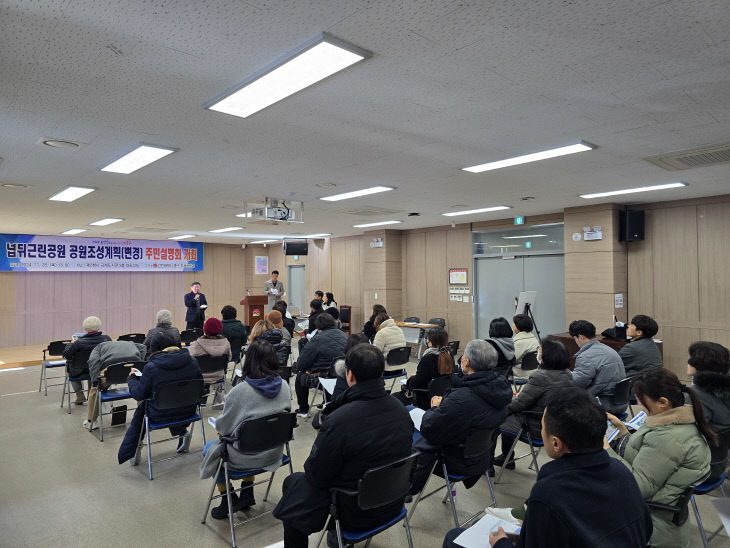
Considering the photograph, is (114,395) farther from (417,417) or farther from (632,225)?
(632,225)

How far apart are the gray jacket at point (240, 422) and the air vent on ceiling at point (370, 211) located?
4.99m

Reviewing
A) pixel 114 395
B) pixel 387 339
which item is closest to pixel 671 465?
pixel 387 339

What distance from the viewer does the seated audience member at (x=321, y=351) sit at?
5.20m

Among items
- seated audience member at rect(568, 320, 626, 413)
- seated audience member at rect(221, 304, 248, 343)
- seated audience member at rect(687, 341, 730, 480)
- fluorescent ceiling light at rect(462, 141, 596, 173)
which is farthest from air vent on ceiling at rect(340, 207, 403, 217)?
seated audience member at rect(687, 341, 730, 480)

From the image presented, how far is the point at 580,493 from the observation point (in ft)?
4.66

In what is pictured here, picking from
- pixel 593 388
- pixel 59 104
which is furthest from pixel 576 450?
pixel 59 104

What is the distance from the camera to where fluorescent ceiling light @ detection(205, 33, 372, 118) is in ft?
7.39

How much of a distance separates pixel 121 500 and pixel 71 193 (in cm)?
430

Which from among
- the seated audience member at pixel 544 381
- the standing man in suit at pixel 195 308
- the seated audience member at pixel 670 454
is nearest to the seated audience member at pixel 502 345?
the seated audience member at pixel 544 381

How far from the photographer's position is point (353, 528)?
2330 mm

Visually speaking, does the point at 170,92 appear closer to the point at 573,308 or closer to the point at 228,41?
the point at 228,41

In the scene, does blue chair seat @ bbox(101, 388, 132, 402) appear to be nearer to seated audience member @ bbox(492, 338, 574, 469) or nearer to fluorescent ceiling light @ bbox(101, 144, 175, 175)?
fluorescent ceiling light @ bbox(101, 144, 175, 175)

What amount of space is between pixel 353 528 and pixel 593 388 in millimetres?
2634

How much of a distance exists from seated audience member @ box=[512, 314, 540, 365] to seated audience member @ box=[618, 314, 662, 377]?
0.99 metres
